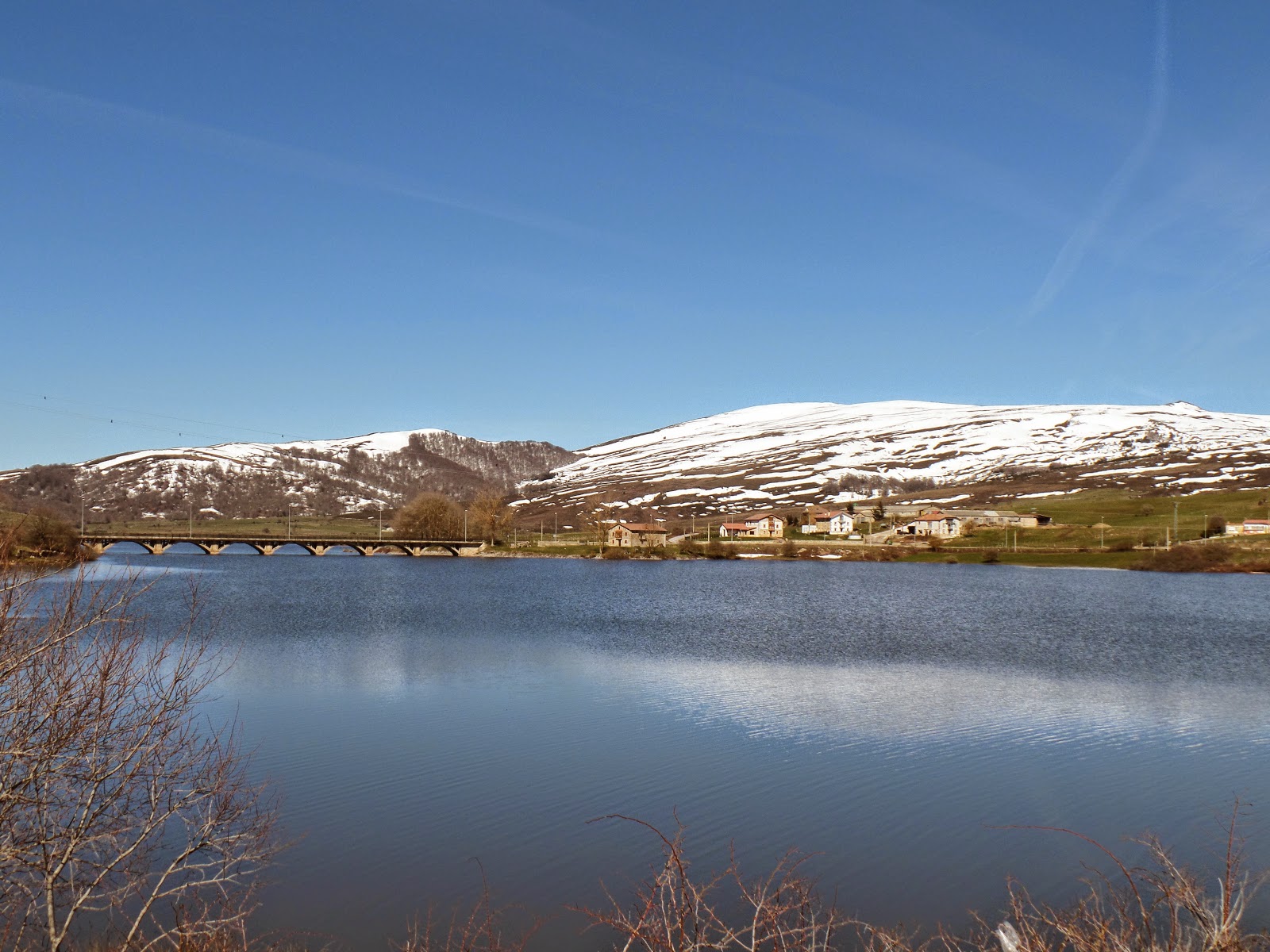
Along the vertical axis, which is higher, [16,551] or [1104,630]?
[16,551]

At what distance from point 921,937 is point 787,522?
5828 inches

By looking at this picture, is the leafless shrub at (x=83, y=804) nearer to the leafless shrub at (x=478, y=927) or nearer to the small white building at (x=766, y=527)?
the leafless shrub at (x=478, y=927)

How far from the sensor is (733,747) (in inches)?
800

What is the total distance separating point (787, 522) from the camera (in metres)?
158

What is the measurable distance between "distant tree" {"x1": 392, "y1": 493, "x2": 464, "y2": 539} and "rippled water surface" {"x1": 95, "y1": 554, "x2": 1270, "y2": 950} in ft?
324

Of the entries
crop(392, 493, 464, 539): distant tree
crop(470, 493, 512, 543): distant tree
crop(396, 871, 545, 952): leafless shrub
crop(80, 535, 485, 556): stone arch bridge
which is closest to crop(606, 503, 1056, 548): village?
crop(470, 493, 512, 543): distant tree

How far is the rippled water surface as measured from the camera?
1367 centimetres

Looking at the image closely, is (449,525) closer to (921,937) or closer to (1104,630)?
(1104,630)

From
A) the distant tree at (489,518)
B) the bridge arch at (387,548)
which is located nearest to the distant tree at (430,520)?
the bridge arch at (387,548)

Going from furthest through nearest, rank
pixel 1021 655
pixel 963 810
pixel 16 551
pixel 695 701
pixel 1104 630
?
pixel 1104 630, pixel 1021 655, pixel 695 701, pixel 963 810, pixel 16 551

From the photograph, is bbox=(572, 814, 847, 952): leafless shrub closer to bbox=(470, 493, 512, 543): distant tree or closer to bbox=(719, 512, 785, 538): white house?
bbox=(470, 493, 512, 543): distant tree

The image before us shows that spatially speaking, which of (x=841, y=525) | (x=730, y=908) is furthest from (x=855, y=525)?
(x=730, y=908)

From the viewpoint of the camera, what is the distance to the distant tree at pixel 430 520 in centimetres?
14575

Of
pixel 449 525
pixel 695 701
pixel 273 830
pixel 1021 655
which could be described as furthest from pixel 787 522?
pixel 273 830
